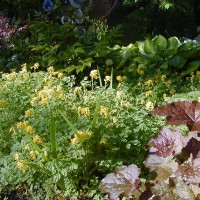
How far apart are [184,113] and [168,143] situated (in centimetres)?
16

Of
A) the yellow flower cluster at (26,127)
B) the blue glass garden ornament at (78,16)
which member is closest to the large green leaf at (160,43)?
the blue glass garden ornament at (78,16)

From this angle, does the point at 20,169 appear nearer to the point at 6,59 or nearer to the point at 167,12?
the point at 6,59

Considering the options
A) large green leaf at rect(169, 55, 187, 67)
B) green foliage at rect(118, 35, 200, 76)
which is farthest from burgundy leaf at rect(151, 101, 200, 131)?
large green leaf at rect(169, 55, 187, 67)

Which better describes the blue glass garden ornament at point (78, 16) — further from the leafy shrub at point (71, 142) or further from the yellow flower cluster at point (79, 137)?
the yellow flower cluster at point (79, 137)

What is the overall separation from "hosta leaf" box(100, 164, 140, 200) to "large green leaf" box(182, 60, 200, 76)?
8.99ft

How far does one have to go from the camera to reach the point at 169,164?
176 centimetres

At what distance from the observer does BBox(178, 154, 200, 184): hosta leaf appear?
1593 mm

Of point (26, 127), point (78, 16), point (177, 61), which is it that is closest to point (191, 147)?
point (26, 127)

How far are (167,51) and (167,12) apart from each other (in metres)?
4.18

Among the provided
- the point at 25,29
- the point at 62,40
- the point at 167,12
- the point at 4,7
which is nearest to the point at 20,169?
the point at 62,40

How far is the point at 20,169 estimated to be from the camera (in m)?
2.40

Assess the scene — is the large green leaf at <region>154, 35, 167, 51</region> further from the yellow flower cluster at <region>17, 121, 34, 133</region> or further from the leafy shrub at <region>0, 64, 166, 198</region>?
the yellow flower cluster at <region>17, 121, 34, 133</region>

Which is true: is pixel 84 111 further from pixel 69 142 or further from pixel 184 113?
pixel 184 113

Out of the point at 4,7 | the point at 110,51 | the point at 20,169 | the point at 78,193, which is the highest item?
the point at 4,7
